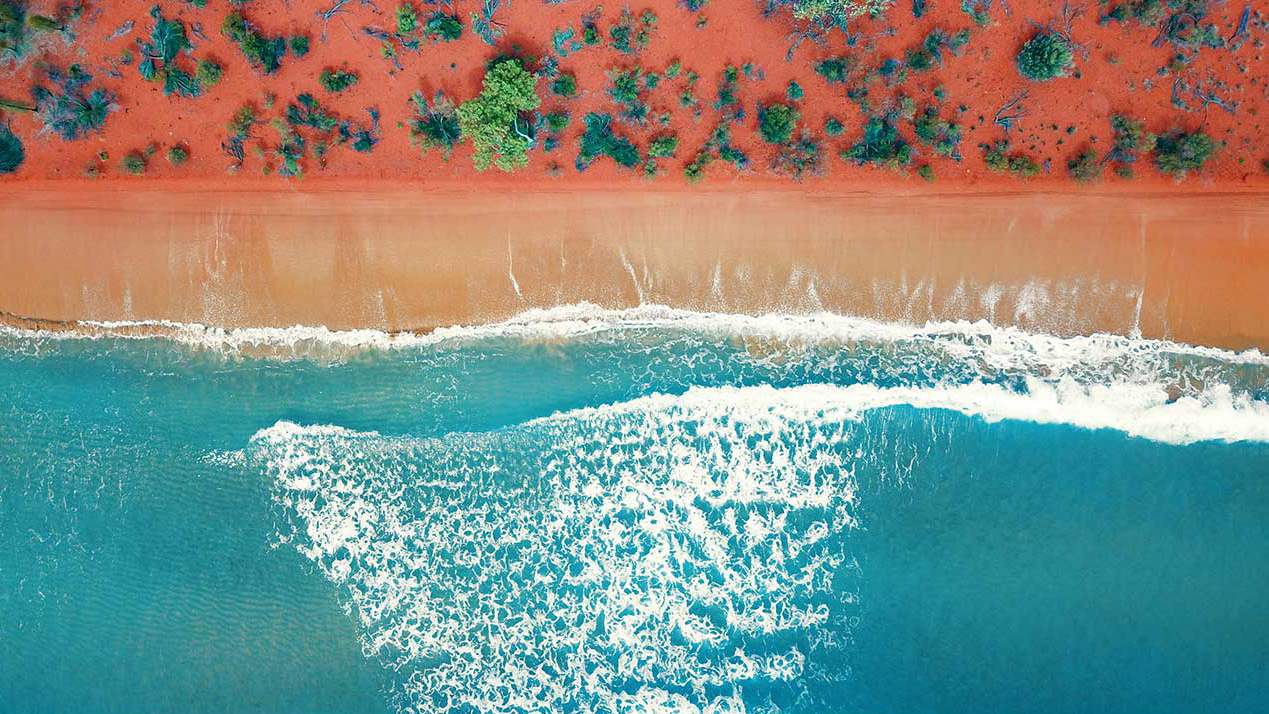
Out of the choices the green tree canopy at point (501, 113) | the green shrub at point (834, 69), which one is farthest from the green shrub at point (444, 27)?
the green shrub at point (834, 69)

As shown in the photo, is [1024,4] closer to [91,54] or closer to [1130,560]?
[1130,560]

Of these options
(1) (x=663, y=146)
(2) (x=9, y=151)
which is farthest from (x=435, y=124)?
(2) (x=9, y=151)

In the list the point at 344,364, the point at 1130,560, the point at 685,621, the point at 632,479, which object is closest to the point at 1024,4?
the point at 1130,560

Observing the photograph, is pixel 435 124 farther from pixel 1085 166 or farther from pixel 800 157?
pixel 1085 166

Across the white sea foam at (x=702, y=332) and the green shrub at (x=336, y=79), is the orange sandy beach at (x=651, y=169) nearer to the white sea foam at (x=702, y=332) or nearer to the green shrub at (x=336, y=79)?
the green shrub at (x=336, y=79)

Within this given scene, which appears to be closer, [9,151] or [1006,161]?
[1006,161]

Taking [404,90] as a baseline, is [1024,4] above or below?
above

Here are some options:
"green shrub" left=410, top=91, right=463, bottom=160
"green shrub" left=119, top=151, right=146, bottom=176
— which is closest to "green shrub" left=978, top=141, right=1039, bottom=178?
"green shrub" left=410, top=91, right=463, bottom=160
